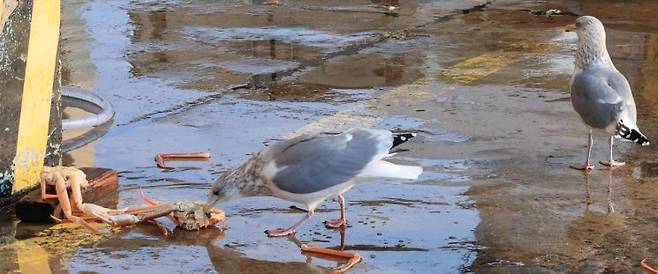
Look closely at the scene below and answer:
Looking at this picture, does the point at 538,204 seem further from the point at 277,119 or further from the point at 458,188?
Answer: the point at 277,119

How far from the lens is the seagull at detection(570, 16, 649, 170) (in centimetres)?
636

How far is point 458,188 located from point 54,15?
222 cm

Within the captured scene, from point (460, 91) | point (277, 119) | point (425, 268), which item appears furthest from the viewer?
point (460, 91)

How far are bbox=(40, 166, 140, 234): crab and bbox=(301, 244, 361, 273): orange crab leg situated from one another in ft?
2.91

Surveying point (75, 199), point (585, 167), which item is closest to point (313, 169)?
point (75, 199)

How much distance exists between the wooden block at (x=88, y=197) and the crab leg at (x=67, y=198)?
0.05m

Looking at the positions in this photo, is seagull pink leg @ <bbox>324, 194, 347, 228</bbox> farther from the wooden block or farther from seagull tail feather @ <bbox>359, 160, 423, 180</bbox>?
the wooden block

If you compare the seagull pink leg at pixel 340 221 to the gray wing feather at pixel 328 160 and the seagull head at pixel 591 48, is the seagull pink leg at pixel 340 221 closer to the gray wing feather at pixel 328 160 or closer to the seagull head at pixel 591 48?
the gray wing feather at pixel 328 160

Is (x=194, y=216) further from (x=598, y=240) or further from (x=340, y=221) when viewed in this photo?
(x=598, y=240)

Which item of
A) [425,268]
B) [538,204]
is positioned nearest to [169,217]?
[425,268]

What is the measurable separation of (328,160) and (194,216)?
Answer: 2.31 ft

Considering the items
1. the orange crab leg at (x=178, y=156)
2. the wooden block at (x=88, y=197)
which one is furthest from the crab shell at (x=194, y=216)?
the orange crab leg at (x=178, y=156)

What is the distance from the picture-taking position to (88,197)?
18.7ft

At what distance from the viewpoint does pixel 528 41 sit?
9.88 metres
